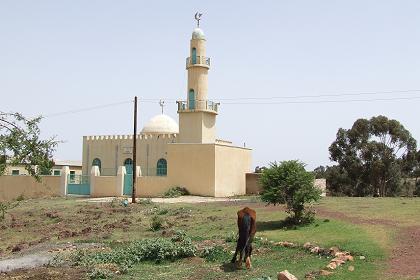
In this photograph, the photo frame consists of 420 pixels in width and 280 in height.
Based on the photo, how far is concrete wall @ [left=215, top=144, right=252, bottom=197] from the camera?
39344 millimetres

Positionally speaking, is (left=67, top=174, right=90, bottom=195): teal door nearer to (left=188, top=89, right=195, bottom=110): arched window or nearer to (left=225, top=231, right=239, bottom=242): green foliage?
(left=188, top=89, right=195, bottom=110): arched window

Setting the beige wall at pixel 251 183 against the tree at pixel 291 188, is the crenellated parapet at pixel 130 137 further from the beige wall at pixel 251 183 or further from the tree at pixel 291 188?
the tree at pixel 291 188

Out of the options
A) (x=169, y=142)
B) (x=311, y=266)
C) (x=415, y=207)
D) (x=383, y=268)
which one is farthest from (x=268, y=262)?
(x=169, y=142)

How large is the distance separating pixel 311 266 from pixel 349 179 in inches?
1637

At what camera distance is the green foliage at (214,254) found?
15.8 m

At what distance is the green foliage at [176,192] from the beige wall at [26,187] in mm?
10088

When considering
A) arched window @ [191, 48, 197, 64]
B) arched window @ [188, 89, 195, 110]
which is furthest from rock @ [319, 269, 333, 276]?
arched window @ [191, 48, 197, 64]

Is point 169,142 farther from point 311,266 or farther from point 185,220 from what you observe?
point 311,266

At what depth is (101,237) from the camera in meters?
21.2

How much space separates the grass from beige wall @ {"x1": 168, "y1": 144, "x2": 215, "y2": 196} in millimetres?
8619

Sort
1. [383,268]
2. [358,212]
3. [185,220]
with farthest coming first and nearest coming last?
[185,220] → [358,212] → [383,268]

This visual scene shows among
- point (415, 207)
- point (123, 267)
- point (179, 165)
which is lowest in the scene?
point (123, 267)

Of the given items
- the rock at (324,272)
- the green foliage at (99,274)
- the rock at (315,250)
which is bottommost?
the green foliage at (99,274)

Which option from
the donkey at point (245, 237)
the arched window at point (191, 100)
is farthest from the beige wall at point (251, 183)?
the donkey at point (245, 237)
